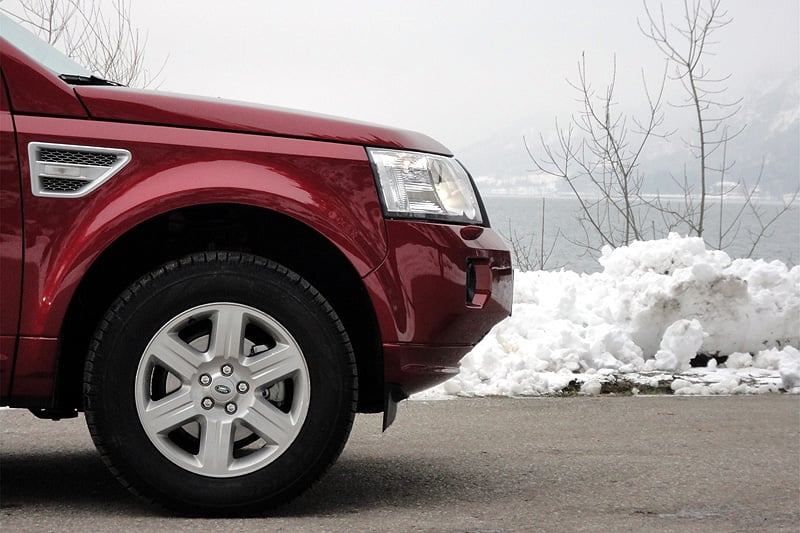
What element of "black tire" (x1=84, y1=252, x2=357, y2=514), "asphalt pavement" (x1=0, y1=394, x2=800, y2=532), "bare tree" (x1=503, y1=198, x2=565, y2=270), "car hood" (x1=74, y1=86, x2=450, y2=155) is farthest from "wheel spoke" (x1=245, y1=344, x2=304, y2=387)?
"bare tree" (x1=503, y1=198, x2=565, y2=270)

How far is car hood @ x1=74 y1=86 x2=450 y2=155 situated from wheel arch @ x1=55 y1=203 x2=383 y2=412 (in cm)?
27

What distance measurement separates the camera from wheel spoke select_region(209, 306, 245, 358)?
132 inches

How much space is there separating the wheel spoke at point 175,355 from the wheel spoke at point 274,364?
179 millimetres

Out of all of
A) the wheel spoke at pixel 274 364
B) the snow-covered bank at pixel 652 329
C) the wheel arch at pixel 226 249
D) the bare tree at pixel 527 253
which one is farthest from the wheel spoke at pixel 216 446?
the bare tree at pixel 527 253

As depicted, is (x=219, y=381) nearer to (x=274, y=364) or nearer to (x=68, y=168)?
(x=274, y=364)

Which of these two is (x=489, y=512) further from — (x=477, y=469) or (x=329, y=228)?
(x=329, y=228)

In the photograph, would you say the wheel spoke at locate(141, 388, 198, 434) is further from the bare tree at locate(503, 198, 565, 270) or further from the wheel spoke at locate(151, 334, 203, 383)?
the bare tree at locate(503, 198, 565, 270)

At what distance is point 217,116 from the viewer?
11.2ft

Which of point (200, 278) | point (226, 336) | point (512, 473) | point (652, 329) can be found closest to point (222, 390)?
point (226, 336)

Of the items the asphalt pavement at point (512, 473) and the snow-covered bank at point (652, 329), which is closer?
the asphalt pavement at point (512, 473)

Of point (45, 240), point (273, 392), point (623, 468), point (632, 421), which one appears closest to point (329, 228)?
point (273, 392)

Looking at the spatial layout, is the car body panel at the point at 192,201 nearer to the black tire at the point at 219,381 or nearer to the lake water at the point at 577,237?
the black tire at the point at 219,381

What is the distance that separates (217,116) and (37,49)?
0.78 metres

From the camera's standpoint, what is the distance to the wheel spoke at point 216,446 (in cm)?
335
